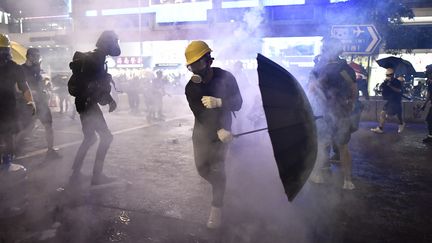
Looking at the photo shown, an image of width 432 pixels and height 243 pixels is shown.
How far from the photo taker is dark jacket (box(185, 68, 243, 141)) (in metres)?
3.03

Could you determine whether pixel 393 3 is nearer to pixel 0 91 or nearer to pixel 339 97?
pixel 339 97

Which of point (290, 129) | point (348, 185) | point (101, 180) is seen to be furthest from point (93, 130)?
point (348, 185)

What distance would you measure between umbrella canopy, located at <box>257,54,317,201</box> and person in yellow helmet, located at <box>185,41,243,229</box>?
2.29ft

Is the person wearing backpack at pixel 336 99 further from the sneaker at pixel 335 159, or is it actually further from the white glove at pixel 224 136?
the white glove at pixel 224 136

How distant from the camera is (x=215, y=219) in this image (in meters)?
3.06

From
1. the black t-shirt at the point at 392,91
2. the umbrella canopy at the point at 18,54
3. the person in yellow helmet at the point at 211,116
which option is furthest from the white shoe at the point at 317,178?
the umbrella canopy at the point at 18,54

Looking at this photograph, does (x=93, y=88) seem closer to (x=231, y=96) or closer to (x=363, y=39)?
(x=231, y=96)

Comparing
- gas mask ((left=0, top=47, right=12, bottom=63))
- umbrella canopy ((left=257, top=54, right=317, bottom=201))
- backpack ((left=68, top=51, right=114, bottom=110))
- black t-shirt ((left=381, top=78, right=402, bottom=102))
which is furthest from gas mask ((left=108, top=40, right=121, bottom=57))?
black t-shirt ((left=381, top=78, right=402, bottom=102))

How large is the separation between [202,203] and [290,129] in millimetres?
1730

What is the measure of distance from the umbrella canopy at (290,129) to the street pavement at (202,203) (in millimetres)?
844

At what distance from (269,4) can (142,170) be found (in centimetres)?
828

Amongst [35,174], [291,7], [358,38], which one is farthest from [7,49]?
[291,7]

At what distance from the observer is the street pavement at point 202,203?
2.93 metres

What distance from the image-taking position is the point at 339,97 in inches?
163
